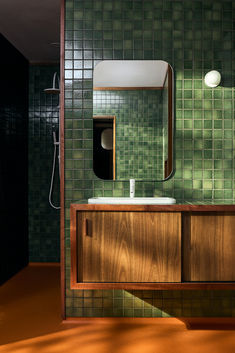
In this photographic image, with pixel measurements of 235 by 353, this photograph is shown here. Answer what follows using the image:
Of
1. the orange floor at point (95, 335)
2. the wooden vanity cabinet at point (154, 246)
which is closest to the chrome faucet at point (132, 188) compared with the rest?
the wooden vanity cabinet at point (154, 246)

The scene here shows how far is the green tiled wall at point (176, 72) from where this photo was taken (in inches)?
97.9

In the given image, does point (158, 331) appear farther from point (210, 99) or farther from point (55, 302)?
point (210, 99)

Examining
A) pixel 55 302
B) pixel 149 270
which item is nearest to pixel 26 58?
pixel 55 302

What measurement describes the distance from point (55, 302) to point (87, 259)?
101 centimetres

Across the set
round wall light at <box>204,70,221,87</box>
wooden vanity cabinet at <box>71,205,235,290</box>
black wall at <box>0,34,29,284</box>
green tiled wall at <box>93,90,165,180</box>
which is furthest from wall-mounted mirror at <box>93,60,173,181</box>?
black wall at <box>0,34,29,284</box>

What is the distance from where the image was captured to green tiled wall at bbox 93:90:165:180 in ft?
8.38

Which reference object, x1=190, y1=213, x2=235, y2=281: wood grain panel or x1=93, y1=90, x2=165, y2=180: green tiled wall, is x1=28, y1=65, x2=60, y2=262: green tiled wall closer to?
x1=93, y1=90, x2=165, y2=180: green tiled wall

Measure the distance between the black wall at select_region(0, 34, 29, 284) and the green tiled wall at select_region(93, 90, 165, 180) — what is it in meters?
1.37

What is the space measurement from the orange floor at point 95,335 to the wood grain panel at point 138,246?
444 mm

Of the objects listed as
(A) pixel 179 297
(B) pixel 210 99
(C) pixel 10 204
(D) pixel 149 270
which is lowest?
(A) pixel 179 297

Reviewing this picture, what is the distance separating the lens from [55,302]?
2.82 m

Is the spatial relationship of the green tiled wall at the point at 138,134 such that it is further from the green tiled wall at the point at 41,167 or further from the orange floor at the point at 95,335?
the green tiled wall at the point at 41,167

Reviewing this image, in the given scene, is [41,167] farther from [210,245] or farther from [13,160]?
[210,245]

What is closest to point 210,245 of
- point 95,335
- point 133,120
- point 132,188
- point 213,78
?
point 132,188
